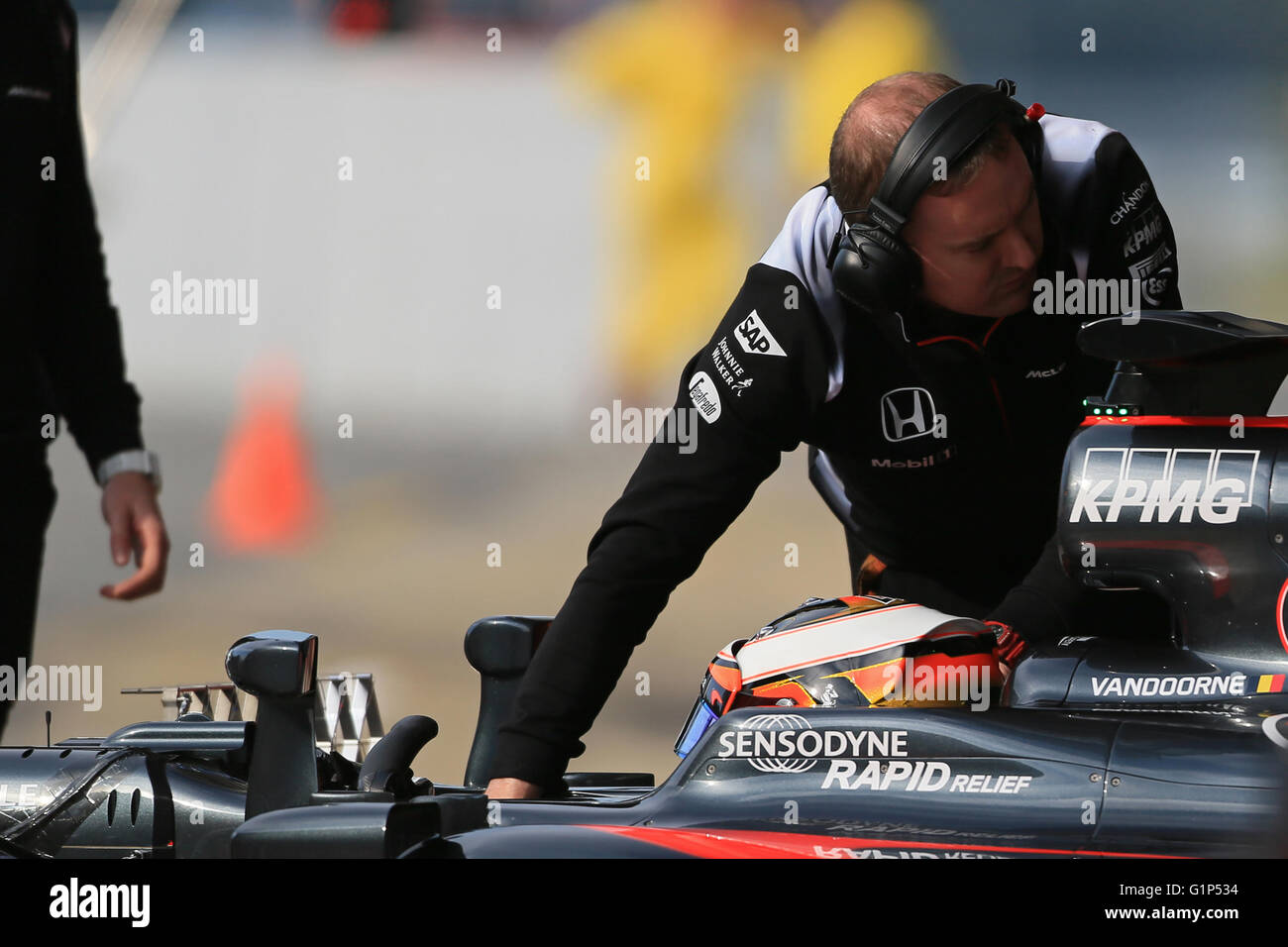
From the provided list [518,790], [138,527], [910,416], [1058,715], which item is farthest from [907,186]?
[138,527]

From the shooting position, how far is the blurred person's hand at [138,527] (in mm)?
2266

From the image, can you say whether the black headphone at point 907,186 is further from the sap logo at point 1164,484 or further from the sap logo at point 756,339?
the sap logo at point 1164,484

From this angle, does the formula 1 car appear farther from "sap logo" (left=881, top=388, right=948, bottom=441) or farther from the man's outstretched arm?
"sap logo" (left=881, top=388, right=948, bottom=441)

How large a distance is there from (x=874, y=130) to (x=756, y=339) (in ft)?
1.12

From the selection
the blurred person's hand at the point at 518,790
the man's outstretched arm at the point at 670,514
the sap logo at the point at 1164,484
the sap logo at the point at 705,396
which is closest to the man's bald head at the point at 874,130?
the man's outstretched arm at the point at 670,514

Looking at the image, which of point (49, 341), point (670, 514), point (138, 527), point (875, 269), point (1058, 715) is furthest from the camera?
point (49, 341)

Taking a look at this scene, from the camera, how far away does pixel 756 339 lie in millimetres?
2064

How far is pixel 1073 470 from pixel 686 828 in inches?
23.5

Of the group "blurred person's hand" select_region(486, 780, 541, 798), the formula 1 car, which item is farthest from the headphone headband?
"blurred person's hand" select_region(486, 780, 541, 798)

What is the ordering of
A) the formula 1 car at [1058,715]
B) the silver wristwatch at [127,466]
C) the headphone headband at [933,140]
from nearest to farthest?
the formula 1 car at [1058,715] → the headphone headband at [933,140] → the silver wristwatch at [127,466]

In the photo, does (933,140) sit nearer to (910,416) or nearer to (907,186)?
(907,186)

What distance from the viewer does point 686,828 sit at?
1.64 meters
